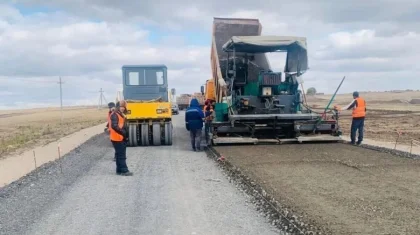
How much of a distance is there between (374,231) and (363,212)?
829 mm

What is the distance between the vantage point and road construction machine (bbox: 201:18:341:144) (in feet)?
47.9

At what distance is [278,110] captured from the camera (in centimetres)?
1508

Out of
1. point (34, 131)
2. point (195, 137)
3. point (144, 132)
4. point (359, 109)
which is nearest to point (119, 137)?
point (195, 137)

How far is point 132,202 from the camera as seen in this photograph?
25.5 feet

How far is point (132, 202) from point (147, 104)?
856 centimetres

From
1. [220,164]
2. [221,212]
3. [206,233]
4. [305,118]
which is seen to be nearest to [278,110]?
[305,118]

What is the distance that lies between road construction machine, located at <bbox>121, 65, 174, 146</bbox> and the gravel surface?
398cm

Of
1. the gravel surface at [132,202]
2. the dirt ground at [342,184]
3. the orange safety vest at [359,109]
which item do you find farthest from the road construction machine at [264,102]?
the gravel surface at [132,202]

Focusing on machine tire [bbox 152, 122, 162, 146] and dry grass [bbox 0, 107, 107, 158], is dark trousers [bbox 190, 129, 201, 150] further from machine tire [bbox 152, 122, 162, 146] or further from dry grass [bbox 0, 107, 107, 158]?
dry grass [bbox 0, 107, 107, 158]

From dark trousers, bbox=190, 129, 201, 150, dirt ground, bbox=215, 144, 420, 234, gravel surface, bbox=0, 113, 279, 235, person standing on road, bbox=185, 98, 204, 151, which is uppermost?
person standing on road, bbox=185, 98, 204, 151

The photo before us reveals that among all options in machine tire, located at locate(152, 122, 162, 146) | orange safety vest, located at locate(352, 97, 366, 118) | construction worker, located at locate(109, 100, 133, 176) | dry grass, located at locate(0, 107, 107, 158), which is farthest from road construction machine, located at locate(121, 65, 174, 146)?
orange safety vest, located at locate(352, 97, 366, 118)

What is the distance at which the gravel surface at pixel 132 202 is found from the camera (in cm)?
637

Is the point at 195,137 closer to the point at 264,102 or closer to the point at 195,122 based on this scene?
the point at 195,122

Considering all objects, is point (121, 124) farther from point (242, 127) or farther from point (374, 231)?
point (374, 231)
